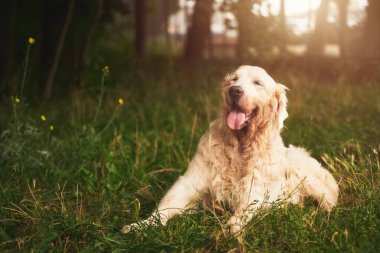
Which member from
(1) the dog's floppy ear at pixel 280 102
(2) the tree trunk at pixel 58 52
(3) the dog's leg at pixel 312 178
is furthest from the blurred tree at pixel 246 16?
(1) the dog's floppy ear at pixel 280 102

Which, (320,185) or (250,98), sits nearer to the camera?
(250,98)

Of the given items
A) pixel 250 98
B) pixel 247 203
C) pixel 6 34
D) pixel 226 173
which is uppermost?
pixel 6 34

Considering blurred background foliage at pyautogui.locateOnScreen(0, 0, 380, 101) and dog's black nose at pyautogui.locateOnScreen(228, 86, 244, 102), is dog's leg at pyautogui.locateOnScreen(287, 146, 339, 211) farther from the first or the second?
blurred background foliage at pyautogui.locateOnScreen(0, 0, 380, 101)

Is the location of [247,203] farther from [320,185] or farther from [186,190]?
[320,185]

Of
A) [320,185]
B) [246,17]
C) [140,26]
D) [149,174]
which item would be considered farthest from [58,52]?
[140,26]

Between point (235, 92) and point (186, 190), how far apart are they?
2.66 ft

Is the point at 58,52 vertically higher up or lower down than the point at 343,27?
higher up

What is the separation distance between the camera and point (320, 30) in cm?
1585

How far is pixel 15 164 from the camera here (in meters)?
4.49

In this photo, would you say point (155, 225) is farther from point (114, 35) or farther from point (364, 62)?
point (114, 35)

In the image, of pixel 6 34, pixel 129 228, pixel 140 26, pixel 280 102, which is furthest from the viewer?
pixel 140 26

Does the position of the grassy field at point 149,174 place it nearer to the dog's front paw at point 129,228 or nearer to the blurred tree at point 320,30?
the dog's front paw at point 129,228

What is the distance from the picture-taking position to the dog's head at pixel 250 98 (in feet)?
12.4

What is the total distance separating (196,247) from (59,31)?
18.2 feet
